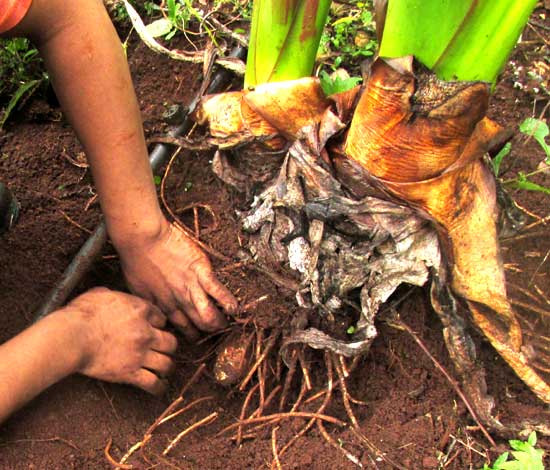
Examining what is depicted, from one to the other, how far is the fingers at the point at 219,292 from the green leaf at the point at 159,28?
2.65ft

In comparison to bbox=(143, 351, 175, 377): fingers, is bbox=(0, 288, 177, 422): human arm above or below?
above

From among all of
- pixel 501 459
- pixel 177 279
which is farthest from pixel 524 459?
pixel 177 279

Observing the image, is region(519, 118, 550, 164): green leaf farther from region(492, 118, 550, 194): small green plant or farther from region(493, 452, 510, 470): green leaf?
region(493, 452, 510, 470): green leaf

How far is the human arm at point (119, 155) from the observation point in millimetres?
1181

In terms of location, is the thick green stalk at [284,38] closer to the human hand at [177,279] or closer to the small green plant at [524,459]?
the human hand at [177,279]

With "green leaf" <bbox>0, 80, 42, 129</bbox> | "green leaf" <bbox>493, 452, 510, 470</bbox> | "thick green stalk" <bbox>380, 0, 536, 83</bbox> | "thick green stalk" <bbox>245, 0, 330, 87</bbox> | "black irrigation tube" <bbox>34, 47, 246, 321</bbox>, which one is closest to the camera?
"thick green stalk" <bbox>380, 0, 536, 83</bbox>

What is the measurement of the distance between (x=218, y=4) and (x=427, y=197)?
3.50ft

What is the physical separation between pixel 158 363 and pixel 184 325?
10 cm

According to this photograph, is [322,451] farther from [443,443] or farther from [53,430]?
[53,430]

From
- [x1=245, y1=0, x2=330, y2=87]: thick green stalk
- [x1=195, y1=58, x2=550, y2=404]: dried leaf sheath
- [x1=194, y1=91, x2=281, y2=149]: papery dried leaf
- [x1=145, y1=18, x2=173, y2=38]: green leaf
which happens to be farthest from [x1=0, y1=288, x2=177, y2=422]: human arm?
[x1=145, y1=18, x2=173, y2=38]: green leaf

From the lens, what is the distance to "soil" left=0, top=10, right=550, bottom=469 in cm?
119

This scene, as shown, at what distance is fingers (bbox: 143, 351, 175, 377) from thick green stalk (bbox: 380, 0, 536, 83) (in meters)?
→ 0.75

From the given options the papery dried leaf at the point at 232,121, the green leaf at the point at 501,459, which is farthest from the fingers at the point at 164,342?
the green leaf at the point at 501,459

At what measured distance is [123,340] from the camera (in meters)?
1.28
